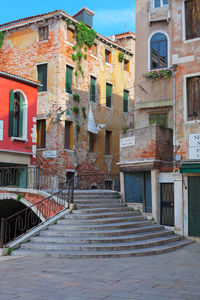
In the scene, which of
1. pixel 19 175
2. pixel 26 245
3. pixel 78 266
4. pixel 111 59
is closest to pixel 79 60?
pixel 111 59

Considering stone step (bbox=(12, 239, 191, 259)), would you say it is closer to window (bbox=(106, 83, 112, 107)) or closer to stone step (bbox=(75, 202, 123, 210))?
stone step (bbox=(75, 202, 123, 210))

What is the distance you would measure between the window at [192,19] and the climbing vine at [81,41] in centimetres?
952

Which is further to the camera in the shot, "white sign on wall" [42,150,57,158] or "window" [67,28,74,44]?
"window" [67,28,74,44]

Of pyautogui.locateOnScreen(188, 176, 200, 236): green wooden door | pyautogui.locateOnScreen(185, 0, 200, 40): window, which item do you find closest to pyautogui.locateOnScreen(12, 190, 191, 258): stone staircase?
pyautogui.locateOnScreen(188, 176, 200, 236): green wooden door

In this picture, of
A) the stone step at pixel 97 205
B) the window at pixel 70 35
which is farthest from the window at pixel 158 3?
the stone step at pixel 97 205

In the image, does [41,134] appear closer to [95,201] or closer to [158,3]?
[95,201]

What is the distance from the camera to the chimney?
23.8 metres

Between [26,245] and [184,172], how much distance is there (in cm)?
554

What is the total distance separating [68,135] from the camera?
71.8 feet

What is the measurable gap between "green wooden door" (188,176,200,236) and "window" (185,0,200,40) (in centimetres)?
512

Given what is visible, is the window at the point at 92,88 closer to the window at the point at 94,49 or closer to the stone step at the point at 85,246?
the window at the point at 94,49

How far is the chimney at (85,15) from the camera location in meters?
23.8

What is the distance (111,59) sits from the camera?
83.6 feet

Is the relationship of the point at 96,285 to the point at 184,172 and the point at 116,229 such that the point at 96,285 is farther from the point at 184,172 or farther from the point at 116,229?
the point at 184,172
